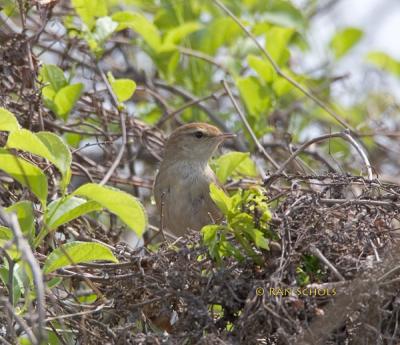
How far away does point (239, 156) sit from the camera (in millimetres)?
4527

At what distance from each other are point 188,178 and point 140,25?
1.04m

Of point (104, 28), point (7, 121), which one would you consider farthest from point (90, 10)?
point (7, 121)

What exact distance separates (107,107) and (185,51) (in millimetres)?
757

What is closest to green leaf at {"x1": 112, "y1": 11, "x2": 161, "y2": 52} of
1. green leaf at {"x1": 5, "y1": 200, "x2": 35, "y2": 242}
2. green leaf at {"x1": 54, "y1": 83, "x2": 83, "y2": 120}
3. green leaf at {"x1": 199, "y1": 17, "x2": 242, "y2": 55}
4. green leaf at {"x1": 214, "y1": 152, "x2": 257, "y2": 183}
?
green leaf at {"x1": 199, "y1": 17, "x2": 242, "y2": 55}

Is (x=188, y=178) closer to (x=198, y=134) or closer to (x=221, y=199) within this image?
(x=198, y=134)

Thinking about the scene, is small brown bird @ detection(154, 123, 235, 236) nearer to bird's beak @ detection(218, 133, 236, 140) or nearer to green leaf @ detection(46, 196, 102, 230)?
bird's beak @ detection(218, 133, 236, 140)

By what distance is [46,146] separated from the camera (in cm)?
319

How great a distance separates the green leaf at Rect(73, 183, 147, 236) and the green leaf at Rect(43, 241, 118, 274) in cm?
24

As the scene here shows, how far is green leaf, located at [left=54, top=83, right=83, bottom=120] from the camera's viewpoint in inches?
180

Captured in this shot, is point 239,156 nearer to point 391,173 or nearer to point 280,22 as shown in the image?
point 280,22

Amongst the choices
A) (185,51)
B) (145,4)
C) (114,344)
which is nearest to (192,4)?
(145,4)

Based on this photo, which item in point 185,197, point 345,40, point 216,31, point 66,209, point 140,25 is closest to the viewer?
point 66,209

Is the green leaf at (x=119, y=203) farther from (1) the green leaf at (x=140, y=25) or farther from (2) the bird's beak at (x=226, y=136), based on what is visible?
(2) the bird's beak at (x=226, y=136)

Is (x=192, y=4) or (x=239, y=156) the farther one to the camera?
(x=192, y=4)
